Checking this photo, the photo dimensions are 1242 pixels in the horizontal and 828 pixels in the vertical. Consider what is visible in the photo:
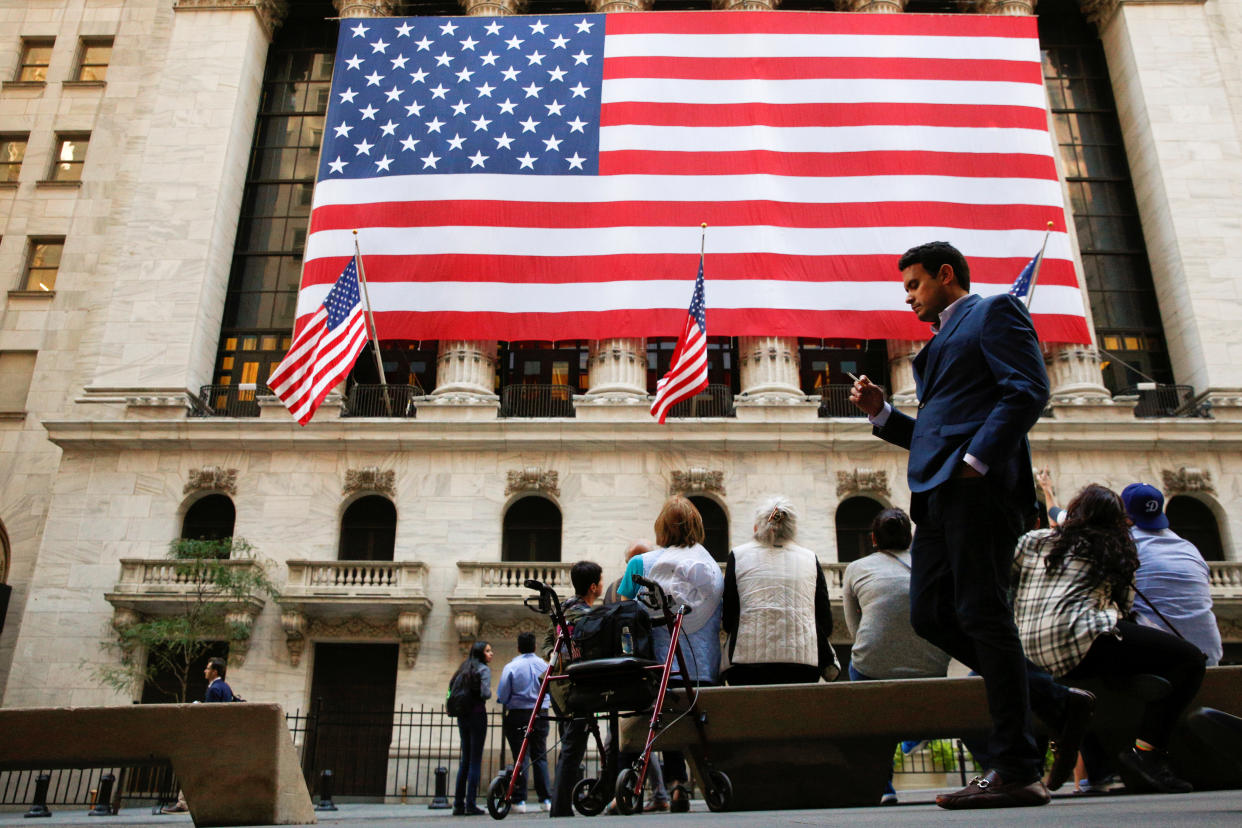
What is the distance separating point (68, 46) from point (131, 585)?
18.9m

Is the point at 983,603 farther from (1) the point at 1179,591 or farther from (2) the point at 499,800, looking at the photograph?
(2) the point at 499,800

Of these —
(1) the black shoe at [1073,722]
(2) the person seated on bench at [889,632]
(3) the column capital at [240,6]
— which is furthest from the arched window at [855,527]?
(3) the column capital at [240,6]

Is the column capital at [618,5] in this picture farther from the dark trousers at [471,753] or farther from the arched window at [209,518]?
the dark trousers at [471,753]

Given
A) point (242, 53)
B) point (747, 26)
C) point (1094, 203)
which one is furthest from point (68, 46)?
point (1094, 203)

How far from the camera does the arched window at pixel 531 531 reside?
23.4 m

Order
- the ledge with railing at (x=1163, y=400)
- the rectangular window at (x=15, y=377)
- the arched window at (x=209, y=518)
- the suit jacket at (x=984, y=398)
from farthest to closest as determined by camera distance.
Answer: the rectangular window at (x=15, y=377)
the ledge with railing at (x=1163, y=400)
the arched window at (x=209, y=518)
the suit jacket at (x=984, y=398)

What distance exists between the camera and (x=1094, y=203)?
2838 cm

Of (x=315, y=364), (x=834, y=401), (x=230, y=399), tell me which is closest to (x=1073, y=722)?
(x=315, y=364)

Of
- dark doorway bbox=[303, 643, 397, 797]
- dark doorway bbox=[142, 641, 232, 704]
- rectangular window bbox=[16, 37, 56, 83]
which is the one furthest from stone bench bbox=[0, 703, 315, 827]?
rectangular window bbox=[16, 37, 56, 83]

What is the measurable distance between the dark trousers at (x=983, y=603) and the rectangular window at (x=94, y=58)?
108 feet

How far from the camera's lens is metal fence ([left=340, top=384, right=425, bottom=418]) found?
979 inches

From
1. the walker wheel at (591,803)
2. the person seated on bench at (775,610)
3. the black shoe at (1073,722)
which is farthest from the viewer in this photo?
the person seated on bench at (775,610)

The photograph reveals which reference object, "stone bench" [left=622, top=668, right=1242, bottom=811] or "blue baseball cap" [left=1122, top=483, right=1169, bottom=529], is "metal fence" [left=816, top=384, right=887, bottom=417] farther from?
"stone bench" [left=622, top=668, right=1242, bottom=811]

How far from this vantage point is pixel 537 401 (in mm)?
25312
